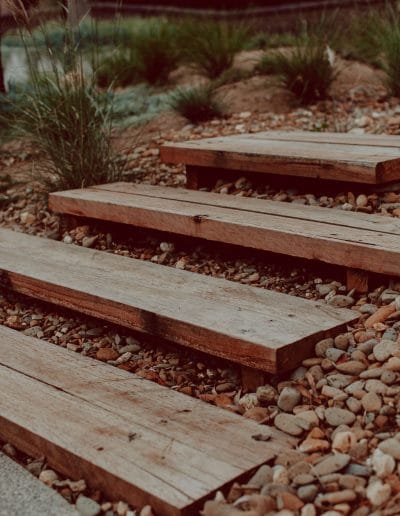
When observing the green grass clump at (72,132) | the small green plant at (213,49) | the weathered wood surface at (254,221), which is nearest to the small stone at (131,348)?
the weathered wood surface at (254,221)

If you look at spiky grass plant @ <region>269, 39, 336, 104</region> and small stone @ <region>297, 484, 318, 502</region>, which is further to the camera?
spiky grass plant @ <region>269, 39, 336, 104</region>

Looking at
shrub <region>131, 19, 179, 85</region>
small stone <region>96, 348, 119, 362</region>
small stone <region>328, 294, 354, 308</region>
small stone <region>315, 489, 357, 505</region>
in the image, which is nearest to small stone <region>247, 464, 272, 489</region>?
small stone <region>315, 489, 357, 505</region>

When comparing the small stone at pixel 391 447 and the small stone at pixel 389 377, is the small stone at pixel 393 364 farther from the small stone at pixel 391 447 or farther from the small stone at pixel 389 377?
the small stone at pixel 391 447

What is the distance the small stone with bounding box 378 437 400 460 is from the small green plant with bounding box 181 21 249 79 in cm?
370

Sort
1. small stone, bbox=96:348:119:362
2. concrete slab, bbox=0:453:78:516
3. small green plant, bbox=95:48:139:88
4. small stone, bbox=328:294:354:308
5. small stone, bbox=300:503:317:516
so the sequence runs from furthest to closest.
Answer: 1. small green plant, bbox=95:48:139:88
2. small stone, bbox=96:348:119:362
3. small stone, bbox=328:294:354:308
4. concrete slab, bbox=0:453:78:516
5. small stone, bbox=300:503:317:516

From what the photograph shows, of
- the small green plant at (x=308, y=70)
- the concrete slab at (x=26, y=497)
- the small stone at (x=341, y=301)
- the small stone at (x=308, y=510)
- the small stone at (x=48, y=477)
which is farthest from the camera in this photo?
the small green plant at (x=308, y=70)

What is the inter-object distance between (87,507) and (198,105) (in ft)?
9.83

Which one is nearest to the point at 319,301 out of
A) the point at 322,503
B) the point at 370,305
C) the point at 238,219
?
the point at 370,305

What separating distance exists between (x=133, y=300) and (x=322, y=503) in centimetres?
87

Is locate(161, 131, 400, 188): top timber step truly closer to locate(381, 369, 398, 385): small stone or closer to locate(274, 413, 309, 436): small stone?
locate(381, 369, 398, 385): small stone

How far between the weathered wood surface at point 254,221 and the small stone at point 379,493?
74 cm

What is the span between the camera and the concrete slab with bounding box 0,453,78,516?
5.54 feet

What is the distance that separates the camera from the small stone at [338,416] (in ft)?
5.98

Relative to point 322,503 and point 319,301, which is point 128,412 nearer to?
point 322,503
